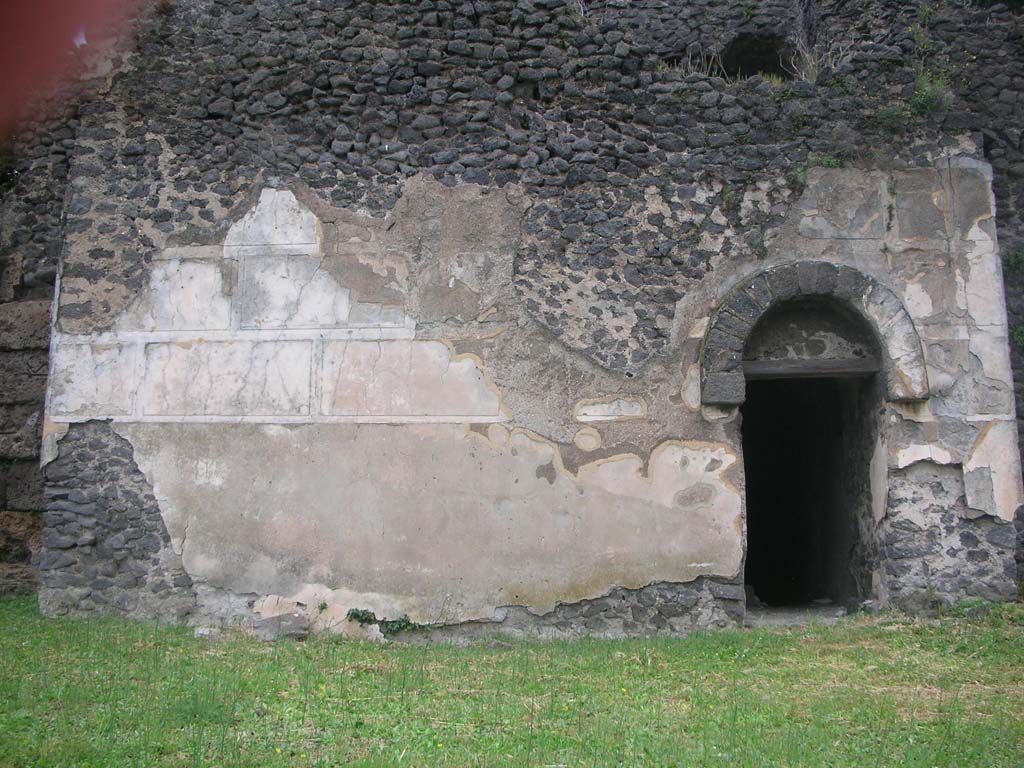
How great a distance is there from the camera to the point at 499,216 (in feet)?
24.5

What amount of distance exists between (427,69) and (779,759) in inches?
230

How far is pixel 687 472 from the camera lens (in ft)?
23.0

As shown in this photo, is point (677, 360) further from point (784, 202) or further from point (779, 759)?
point (779, 759)

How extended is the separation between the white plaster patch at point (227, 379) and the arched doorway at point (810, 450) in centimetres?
356

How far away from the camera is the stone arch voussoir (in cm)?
701

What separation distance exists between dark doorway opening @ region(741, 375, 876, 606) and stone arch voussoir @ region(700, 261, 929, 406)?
418mm

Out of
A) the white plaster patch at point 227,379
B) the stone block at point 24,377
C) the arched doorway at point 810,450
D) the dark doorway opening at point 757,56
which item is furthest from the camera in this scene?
the stone block at point 24,377

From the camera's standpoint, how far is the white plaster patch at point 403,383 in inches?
286

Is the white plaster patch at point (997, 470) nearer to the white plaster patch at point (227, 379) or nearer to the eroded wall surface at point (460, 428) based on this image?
the eroded wall surface at point (460, 428)

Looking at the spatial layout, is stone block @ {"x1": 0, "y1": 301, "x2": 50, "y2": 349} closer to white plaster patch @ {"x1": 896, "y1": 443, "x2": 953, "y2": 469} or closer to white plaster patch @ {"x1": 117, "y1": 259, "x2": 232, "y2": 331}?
white plaster patch @ {"x1": 117, "y1": 259, "x2": 232, "y2": 331}

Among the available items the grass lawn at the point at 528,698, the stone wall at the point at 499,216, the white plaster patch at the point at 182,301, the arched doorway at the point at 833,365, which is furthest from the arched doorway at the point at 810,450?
the white plaster patch at the point at 182,301

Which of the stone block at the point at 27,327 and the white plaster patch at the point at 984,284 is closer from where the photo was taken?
the white plaster patch at the point at 984,284

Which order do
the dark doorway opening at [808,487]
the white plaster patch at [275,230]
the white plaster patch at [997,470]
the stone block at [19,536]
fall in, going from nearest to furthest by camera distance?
the white plaster patch at [997,470] → the white plaster patch at [275,230] → the dark doorway opening at [808,487] → the stone block at [19,536]

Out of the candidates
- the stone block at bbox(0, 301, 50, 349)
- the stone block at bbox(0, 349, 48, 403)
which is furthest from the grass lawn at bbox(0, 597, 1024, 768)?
the stone block at bbox(0, 301, 50, 349)
